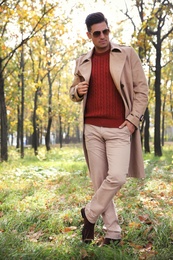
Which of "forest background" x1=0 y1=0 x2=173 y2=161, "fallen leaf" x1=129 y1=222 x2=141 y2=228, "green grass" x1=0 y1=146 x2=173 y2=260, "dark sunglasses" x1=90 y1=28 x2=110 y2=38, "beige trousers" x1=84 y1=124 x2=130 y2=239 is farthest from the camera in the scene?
"forest background" x1=0 y1=0 x2=173 y2=161

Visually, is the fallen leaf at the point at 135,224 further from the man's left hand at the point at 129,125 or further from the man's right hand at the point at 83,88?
the man's right hand at the point at 83,88

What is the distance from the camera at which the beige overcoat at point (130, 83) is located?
3.52 meters

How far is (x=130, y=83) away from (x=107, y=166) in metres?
0.90

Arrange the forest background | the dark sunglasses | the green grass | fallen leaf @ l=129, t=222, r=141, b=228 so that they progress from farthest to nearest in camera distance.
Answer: the forest background < fallen leaf @ l=129, t=222, r=141, b=228 < the dark sunglasses < the green grass

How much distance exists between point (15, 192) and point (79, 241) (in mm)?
3090

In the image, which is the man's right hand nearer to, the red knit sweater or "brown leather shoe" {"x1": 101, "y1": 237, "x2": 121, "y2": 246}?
the red knit sweater

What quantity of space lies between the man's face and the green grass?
202cm

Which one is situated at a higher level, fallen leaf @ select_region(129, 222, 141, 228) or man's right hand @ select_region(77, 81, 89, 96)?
man's right hand @ select_region(77, 81, 89, 96)

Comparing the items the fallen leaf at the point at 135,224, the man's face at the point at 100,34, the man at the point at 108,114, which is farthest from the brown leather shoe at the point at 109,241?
the man's face at the point at 100,34

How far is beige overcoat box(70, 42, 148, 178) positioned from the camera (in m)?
3.52

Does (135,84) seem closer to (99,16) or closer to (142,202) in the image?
(99,16)

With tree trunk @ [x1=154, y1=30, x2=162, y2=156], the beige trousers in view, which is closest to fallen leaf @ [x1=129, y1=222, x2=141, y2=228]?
the beige trousers

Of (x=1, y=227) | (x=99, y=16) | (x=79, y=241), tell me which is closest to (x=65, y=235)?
(x=79, y=241)

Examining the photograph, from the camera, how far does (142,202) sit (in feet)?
17.8
